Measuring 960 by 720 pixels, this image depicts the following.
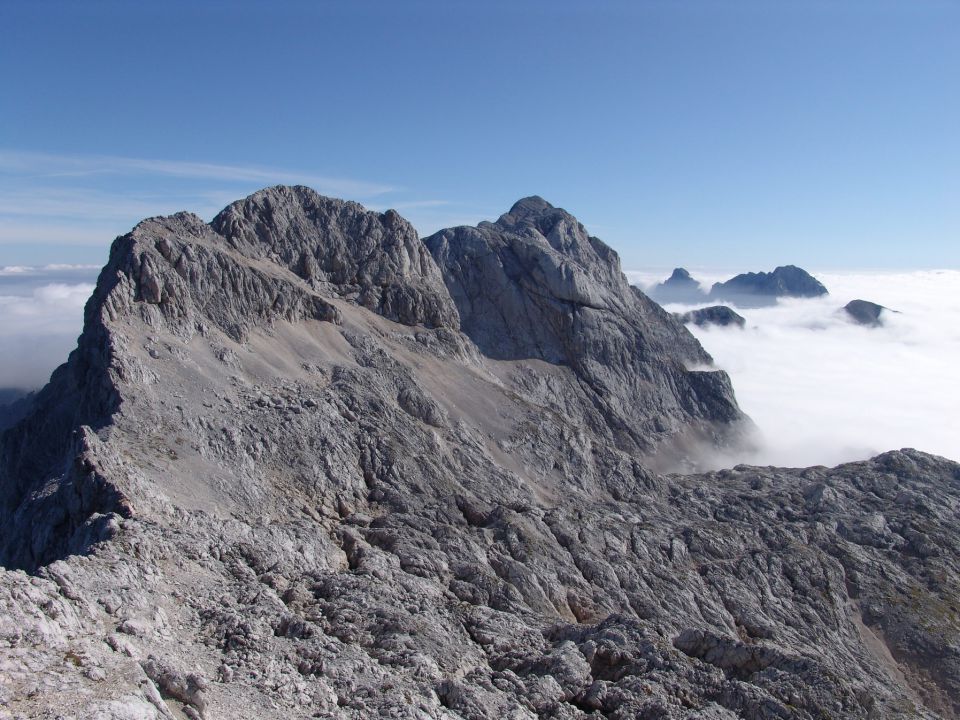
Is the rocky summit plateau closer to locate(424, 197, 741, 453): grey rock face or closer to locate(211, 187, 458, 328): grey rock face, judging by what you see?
locate(211, 187, 458, 328): grey rock face

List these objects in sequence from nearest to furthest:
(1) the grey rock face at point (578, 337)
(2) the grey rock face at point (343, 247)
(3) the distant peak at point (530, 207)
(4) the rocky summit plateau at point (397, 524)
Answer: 1. (4) the rocky summit plateau at point (397, 524)
2. (2) the grey rock face at point (343, 247)
3. (1) the grey rock face at point (578, 337)
4. (3) the distant peak at point (530, 207)

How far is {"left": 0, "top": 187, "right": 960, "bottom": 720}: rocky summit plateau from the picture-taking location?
3572 centimetres

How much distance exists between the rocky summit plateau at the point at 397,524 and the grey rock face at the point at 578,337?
0.80m

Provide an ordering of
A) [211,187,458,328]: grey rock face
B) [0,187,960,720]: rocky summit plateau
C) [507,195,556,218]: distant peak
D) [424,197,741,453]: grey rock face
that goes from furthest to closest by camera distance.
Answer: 1. [507,195,556,218]: distant peak
2. [424,197,741,453]: grey rock face
3. [211,187,458,328]: grey rock face
4. [0,187,960,720]: rocky summit plateau

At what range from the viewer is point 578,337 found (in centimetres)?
14125

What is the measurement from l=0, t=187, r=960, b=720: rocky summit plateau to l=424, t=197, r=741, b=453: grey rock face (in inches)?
31.5

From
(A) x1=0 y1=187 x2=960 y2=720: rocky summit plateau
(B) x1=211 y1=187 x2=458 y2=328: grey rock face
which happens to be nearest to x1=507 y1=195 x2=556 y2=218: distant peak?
(A) x1=0 y1=187 x2=960 y2=720: rocky summit plateau

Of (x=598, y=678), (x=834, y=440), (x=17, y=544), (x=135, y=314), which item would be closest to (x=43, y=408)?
(x=135, y=314)

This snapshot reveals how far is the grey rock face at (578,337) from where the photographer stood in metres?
137

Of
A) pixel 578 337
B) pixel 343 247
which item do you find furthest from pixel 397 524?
pixel 578 337

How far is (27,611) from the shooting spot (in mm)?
27734

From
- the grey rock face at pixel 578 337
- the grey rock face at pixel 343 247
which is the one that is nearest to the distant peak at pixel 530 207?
the grey rock face at pixel 578 337

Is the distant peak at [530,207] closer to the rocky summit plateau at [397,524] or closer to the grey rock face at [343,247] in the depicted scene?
the rocky summit plateau at [397,524]

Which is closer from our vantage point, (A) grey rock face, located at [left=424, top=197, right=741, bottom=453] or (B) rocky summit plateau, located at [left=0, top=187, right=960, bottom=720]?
(B) rocky summit plateau, located at [left=0, top=187, right=960, bottom=720]
